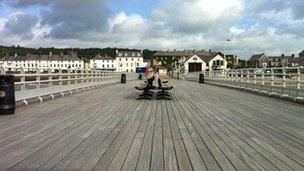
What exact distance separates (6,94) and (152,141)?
5.88 m


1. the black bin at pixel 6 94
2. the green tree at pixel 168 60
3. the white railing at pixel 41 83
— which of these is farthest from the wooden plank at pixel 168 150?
the green tree at pixel 168 60

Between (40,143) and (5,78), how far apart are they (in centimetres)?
522

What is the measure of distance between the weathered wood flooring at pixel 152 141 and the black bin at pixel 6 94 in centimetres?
39

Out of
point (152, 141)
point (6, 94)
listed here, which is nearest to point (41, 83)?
point (6, 94)

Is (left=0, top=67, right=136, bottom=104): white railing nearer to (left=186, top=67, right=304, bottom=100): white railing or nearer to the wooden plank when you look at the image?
the wooden plank

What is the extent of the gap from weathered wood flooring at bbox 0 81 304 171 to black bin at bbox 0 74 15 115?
0.39 m

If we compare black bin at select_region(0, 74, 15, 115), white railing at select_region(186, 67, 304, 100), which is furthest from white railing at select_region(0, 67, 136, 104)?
white railing at select_region(186, 67, 304, 100)

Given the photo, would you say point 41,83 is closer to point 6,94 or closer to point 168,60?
point 6,94

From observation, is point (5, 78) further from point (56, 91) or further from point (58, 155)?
point (56, 91)

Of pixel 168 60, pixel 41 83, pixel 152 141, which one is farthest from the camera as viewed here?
pixel 168 60

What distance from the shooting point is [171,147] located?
738cm

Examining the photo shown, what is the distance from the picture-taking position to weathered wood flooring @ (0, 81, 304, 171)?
617cm

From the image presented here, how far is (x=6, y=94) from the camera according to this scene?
486 inches

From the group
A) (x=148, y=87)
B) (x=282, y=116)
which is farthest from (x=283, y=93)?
(x=282, y=116)
